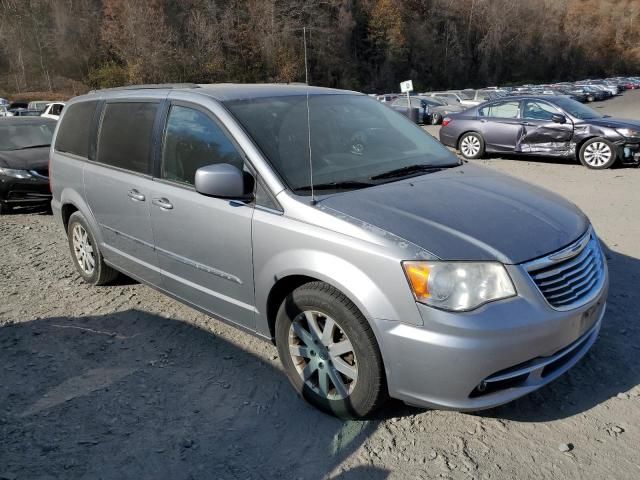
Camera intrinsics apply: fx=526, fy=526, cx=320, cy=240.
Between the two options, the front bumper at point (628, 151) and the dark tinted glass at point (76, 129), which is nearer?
the dark tinted glass at point (76, 129)

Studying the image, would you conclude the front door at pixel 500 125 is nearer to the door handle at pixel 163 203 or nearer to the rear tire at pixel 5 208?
the rear tire at pixel 5 208

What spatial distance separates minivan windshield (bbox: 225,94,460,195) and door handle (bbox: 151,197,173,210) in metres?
0.77

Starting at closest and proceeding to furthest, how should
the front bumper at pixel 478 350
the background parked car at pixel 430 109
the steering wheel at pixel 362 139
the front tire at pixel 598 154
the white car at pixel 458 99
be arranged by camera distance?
the front bumper at pixel 478 350 < the steering wheel at pixel 362 139 < the front tire at pixel 598 154 < the background parked car at pixel 430 109 < the white car at pixel 458 99

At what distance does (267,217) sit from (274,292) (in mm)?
437

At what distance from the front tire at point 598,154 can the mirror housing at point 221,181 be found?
9.86 meters

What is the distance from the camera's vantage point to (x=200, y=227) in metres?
3.34

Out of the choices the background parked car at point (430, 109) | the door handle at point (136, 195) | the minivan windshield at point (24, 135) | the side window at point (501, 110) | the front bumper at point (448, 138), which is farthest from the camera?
the background parked car at point (430, 109)

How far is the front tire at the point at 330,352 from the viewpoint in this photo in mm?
2627

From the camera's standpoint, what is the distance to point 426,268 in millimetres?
2443

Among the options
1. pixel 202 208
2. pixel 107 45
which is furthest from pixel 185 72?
pixel 202 208

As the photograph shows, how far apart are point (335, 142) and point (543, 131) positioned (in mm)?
9331

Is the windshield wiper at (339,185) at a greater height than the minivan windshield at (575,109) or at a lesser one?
greater

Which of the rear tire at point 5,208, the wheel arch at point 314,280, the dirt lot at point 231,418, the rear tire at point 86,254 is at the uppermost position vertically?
the wheel arch at point 314,280

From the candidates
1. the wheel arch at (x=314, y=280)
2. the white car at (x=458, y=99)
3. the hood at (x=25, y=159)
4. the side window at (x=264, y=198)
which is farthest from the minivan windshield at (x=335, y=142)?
the white car at (x=458, y=99)
